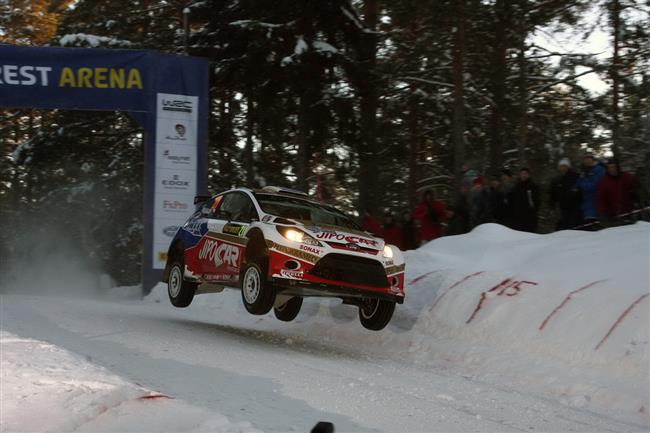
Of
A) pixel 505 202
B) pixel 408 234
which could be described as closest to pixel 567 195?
pixel 505 202

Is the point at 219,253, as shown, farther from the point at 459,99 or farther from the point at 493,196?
the point at 459,99

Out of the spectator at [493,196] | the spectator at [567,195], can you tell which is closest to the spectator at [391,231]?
the spectator at [493,196]

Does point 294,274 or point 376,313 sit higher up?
point 294,274

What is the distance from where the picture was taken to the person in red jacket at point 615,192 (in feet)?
38.9

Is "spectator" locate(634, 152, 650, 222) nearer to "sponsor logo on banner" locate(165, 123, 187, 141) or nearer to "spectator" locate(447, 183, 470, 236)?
"spectator" locate(447, 183, 470, 236)

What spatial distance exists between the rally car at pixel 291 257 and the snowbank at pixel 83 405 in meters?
3.60

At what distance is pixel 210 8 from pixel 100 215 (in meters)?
9.09

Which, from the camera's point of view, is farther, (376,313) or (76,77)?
(76,77)

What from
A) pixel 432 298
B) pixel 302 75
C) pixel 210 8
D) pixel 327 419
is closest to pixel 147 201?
pixel 302 75

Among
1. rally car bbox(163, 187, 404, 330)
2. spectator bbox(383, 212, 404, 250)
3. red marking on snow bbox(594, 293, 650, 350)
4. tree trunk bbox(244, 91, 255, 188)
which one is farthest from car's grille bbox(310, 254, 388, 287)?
tree trunk bbox(244, 91, 255, 188)

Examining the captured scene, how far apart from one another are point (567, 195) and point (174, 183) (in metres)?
9.43

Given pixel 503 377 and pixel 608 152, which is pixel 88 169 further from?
pixel 503 377

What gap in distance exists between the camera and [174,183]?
18.2m

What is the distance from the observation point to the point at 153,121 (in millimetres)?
18141
